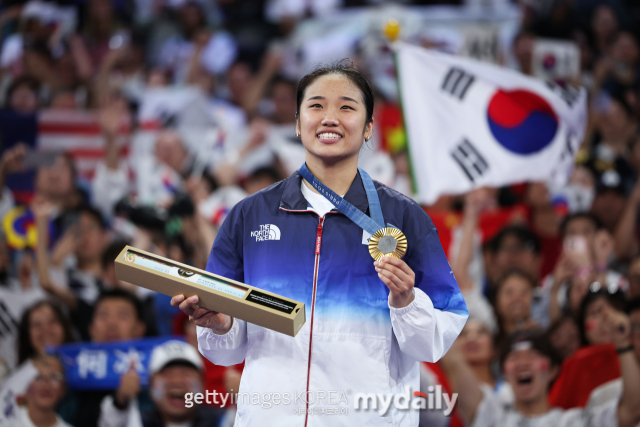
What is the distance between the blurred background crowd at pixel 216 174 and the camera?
16.9ft

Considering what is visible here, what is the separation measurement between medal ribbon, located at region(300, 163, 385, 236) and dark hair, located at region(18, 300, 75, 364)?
3.71m

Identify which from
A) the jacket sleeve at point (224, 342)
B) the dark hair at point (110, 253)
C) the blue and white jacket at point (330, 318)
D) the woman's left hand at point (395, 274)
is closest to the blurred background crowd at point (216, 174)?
the dark hair at point (110, 253)

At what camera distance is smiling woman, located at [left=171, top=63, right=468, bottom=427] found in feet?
7.59

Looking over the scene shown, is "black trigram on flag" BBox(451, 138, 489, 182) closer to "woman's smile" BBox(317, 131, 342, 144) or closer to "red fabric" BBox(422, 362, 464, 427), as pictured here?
"red fabric" BBox(422, 362, 464, 427)

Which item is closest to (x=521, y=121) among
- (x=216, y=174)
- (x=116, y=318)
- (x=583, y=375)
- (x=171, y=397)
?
(x=583, y=375)

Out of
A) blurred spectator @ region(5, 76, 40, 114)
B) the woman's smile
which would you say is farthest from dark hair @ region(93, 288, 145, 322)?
blurred spectator @ region(5, 76, 40, 114)

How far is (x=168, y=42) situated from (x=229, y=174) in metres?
4.27

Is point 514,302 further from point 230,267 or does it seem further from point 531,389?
point 230,267

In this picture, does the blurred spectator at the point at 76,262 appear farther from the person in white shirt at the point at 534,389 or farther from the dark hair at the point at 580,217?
the dark hair at the point at 580,217

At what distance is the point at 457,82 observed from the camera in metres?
5.91

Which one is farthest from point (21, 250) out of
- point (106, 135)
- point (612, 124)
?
point (612, 124)

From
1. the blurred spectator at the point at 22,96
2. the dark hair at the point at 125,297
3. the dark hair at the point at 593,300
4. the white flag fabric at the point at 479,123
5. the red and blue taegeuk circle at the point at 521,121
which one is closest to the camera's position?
the dark hair at the point at 593,300

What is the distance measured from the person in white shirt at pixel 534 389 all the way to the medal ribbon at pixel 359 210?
271 cm

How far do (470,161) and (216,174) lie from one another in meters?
2.75
